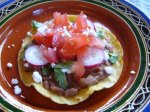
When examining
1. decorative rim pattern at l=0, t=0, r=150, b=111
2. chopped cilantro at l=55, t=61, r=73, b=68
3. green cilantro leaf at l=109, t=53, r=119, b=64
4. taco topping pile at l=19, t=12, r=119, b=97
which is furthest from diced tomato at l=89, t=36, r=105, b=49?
decorative rim pattern at l=0, t=0, r=150, b=111

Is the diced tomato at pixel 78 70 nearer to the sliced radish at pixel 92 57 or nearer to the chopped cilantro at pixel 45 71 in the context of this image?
the sliced radish at pixel 92 57

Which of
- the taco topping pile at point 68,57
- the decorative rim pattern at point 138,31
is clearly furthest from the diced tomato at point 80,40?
the decorative rim pattern at point 138,31

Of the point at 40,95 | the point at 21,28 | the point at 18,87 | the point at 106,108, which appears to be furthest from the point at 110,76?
the point at 21,28

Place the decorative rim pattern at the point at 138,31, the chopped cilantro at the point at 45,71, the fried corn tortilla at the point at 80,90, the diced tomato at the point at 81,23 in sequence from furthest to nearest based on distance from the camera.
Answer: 1. the diced tomato at the point at 81,23
2. the chopped cilantro at the point at 45,71
3. the fried corn tortilla at the point at 80,90
4. the decorative rim pattern at the point at 138,31

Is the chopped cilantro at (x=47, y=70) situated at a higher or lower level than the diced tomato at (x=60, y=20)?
lower

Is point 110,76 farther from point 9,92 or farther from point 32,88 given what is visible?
point 9,92

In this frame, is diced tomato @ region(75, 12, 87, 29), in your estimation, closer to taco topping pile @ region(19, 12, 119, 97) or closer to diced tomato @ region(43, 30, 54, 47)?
taco topping pile @ region(19, 12, 119, 97)
